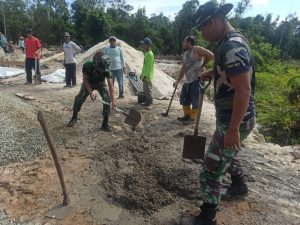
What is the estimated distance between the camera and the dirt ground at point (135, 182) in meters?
3.34

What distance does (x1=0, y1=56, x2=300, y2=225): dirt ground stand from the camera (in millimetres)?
3344

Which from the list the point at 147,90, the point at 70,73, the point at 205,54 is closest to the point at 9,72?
the point at 70,73

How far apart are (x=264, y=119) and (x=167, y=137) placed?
493 cm

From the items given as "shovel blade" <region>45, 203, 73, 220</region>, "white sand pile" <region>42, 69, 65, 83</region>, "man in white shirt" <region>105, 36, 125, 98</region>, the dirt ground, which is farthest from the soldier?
"white sand pile" <region>42, 69, 65, 83</region>

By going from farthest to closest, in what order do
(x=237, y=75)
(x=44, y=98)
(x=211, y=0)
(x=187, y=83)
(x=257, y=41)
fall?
(x=257, y=41), (x=44, y=98), (x=187, y=83), (x=211, y=0), (x=237, y=75)

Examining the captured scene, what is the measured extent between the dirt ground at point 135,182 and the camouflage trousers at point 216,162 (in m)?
0.49

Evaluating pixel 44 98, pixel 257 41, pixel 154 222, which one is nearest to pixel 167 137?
pixel 154 222

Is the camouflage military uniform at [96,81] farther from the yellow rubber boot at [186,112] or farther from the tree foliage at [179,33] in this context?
the tree foliage at [179,33]

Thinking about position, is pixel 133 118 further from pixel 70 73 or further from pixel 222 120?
pixel 70 73

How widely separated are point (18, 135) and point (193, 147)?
2863 mm

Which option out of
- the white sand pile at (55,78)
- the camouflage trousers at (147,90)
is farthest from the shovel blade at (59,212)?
the white sand pile at (55,78)

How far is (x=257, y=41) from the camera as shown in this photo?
26.5 meters

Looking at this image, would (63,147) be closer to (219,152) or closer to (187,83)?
(187,83)

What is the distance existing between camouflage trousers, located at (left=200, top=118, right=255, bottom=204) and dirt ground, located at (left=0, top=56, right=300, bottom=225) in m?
0.49
